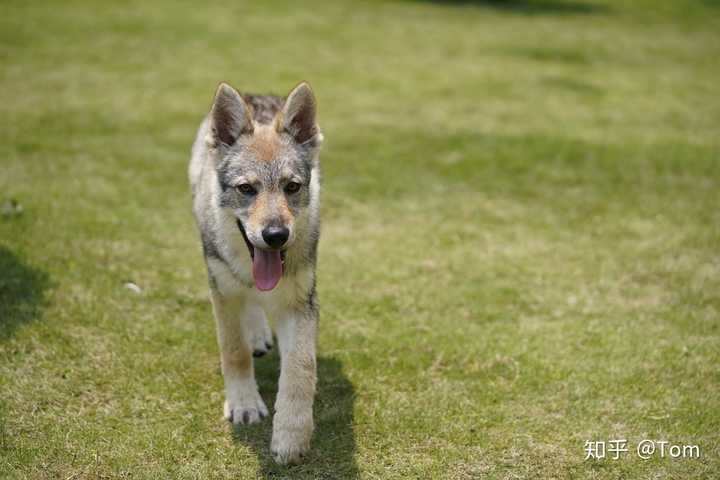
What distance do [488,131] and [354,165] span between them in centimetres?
249

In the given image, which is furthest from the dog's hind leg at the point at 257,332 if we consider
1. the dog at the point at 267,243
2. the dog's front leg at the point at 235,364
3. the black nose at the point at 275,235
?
the black nose at the point at 275,235

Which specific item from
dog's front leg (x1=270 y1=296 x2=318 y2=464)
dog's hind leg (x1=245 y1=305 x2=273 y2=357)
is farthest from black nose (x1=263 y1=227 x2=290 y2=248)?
dog's hind leg (x1=245 y1=305 x2=273 y2=357)

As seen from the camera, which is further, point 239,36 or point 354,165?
point 239,36

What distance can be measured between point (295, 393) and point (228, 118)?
6.05ft

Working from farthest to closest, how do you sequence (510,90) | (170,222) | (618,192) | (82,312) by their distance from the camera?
(510,90) → (618,192) → (170,222) → (82,312)

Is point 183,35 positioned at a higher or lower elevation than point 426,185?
higher

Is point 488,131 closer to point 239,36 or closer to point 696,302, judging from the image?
point 696,302

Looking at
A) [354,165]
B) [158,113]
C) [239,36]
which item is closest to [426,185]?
[354,165]

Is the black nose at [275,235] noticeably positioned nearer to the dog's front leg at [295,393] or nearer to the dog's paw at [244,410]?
the dog's front leg at [295,393]

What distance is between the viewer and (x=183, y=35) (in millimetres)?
15953

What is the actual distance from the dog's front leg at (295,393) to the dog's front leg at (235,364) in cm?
37

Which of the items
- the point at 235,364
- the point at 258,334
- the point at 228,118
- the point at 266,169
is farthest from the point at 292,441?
the point at 228,118

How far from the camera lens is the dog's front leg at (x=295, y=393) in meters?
4.40

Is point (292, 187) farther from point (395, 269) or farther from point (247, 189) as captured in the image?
point (395, 269)
